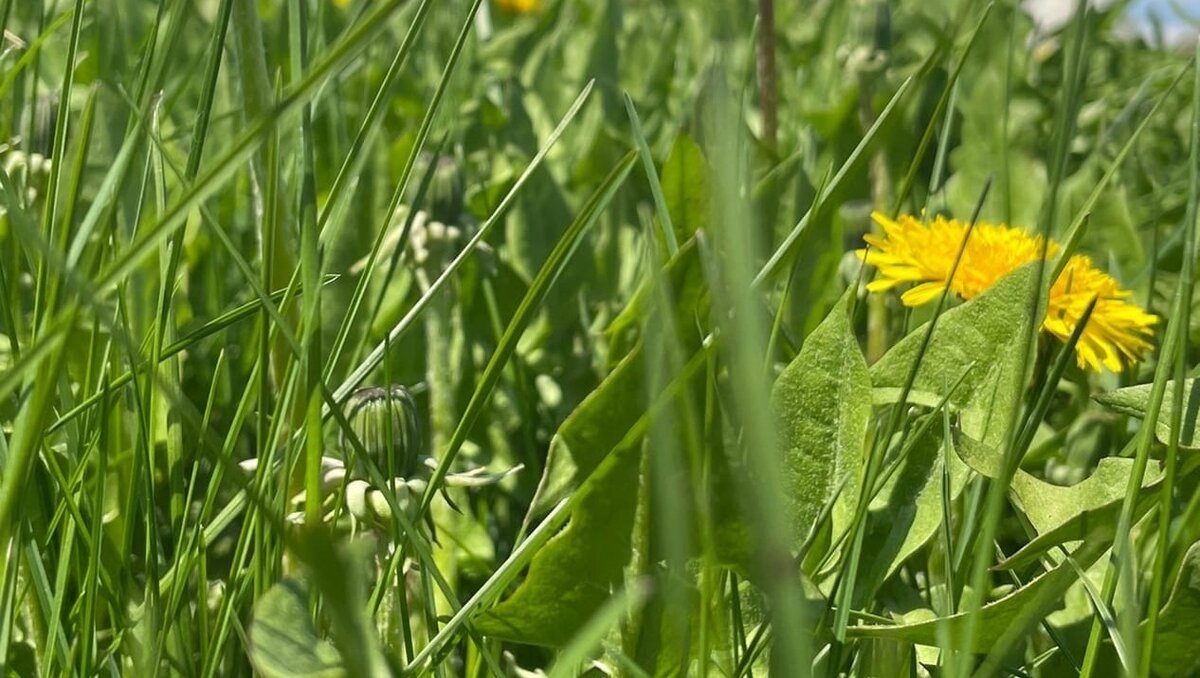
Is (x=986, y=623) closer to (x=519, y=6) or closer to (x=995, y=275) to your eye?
(x=995, y=275)

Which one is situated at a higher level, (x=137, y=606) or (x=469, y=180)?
(x=469, y=180)

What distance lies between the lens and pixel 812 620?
26.0 inches

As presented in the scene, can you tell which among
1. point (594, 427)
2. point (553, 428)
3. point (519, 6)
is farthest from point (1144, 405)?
point (519, 6)

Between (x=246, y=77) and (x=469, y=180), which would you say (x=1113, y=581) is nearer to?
(x=246, y=77)

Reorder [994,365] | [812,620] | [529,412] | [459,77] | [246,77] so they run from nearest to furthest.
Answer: [812,620] → [994,365] → [246,77] → [529,412] → [459,77]

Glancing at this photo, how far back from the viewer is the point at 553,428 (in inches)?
46.4

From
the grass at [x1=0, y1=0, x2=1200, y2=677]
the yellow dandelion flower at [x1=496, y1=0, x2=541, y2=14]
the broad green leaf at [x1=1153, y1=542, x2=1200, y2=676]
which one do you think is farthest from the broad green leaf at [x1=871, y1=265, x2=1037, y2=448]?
the yellow dandelion flower at [x1=496, y1=0, x2=541, y2=14]

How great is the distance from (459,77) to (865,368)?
114 cm

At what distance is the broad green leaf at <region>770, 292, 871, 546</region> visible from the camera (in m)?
0.75

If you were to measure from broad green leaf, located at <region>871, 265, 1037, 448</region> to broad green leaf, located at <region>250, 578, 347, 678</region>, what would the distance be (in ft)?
1.37

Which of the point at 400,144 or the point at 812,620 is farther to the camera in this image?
the point at 400,144

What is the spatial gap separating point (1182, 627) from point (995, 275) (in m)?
0.36

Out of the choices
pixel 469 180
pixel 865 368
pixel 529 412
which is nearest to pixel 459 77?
pixel 469 180

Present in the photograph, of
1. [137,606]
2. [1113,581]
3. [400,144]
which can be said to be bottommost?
[137,606]
